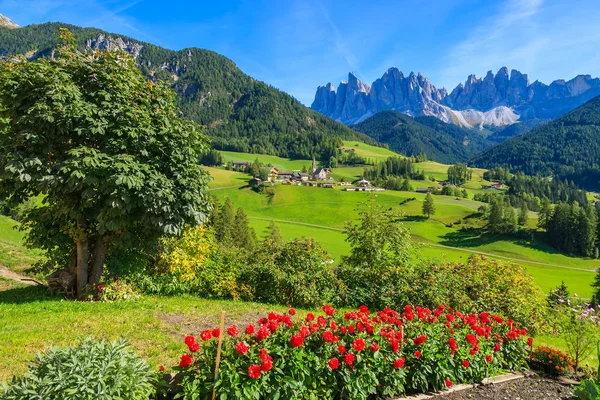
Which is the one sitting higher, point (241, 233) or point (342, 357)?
point (342, 357)

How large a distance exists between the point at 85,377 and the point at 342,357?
349 centimetres

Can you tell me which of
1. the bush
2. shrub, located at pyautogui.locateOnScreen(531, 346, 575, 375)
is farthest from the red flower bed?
shrub, located at pyautogui.locateOnScreen(531, 346, 575, 375)

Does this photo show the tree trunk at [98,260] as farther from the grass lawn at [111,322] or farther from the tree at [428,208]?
the tree at [428,208]

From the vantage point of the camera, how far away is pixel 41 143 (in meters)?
9.75

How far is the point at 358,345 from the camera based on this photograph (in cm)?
508

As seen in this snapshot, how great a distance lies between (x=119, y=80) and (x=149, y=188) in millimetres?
4257

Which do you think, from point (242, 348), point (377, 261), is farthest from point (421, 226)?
point (242, 348)

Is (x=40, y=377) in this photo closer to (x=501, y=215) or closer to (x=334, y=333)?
(x=334, y=333)

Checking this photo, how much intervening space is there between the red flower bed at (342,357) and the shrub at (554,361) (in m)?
1.45

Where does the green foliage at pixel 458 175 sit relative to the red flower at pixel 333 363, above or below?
above

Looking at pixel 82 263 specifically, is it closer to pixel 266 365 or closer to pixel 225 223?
pixel 266 365

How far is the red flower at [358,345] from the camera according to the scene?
5.07m

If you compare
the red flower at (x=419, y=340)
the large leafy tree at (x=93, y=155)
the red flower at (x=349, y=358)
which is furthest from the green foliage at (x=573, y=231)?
the red flower at (x=349, y=358)

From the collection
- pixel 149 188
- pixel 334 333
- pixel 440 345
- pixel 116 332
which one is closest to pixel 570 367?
pixel 440 345
